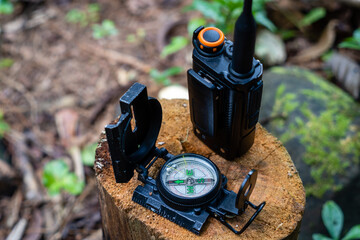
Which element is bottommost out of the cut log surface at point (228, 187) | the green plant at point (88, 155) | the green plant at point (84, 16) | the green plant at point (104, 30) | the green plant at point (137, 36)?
the green plant at point (88, 155)

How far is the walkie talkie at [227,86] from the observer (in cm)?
153

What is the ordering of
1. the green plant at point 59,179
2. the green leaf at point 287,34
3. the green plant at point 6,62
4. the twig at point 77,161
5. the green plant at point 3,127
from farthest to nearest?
the green leaf at point 287,34 → the green plant at point 6,62 → the green plant at point 3,127 → the twig at point 77,161 → the green plant at point 59,179

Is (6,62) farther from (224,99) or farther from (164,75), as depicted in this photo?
(224,99)

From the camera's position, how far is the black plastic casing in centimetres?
A: 162

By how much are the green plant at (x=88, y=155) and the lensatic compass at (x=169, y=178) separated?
1458mm

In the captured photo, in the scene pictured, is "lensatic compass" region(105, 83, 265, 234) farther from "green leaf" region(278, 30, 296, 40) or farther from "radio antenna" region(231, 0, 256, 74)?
"green leaf" region(278, 30, 296, 40)

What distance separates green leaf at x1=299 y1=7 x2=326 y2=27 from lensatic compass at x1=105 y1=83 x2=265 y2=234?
9.55ft

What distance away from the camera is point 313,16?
4.14m

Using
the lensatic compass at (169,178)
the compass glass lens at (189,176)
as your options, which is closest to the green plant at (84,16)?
the lensatic compass at (169,178)

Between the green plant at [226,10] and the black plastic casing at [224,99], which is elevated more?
the black plastic casing at [224,99]

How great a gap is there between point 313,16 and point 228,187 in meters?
2.95

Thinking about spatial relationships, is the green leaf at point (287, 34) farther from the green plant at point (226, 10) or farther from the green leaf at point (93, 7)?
the green leaf at point (93, 7)

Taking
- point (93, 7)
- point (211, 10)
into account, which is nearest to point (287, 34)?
point (211, 10)

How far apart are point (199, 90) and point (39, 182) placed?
1.95 metres
